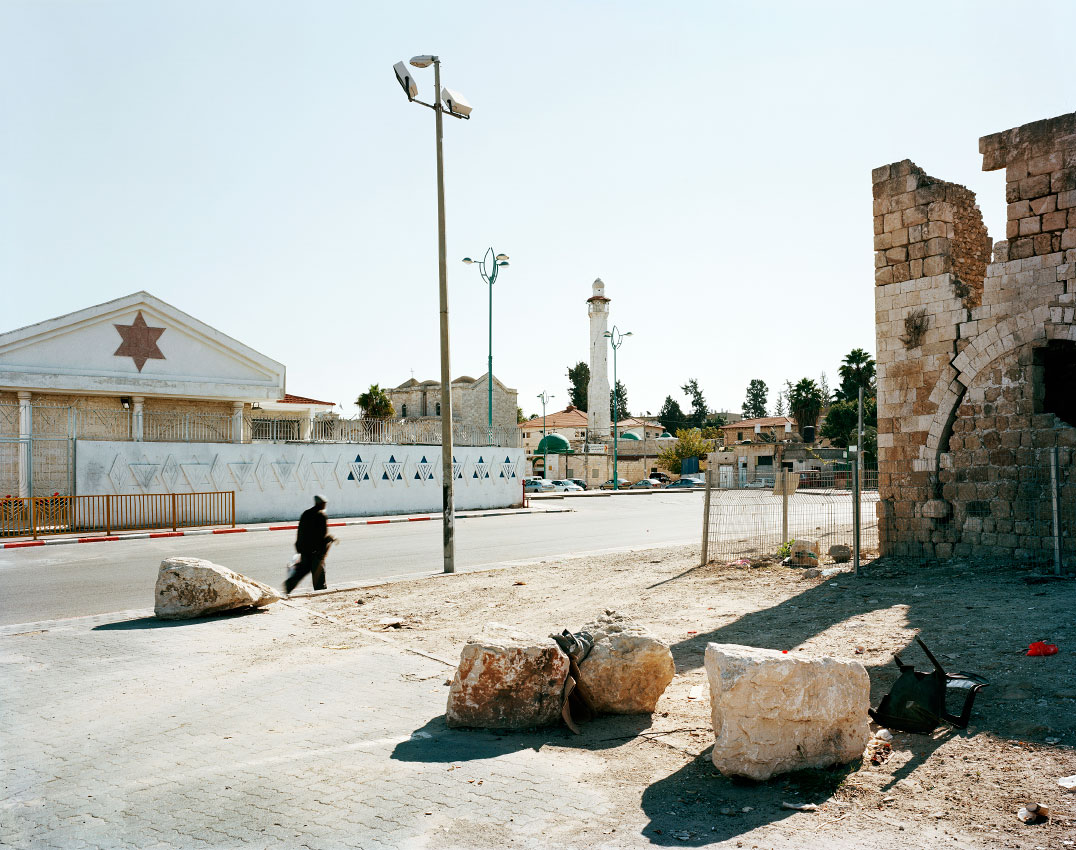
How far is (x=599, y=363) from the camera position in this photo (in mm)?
70938

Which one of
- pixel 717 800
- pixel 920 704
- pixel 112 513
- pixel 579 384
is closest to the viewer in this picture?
pixel 717 800

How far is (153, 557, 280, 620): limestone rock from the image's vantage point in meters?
9.16

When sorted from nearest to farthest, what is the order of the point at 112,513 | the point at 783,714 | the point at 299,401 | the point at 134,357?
the point at 783,714 < the point at 112,513 < the point at 134,357 < the point at 299,401

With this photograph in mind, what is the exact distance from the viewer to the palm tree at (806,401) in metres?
77.1

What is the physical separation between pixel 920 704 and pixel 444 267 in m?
11.0

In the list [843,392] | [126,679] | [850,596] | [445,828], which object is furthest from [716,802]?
[843,392]

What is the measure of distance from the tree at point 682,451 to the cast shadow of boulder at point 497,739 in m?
Result: 64.2

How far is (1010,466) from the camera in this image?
Result: 11383mm

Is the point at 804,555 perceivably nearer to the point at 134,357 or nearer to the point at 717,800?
the point at 717,800

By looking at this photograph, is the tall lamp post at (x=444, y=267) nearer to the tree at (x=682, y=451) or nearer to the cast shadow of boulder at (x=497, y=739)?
the cast shadow of boulder at (x=497, y=739)

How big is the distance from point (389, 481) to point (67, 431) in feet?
35.4

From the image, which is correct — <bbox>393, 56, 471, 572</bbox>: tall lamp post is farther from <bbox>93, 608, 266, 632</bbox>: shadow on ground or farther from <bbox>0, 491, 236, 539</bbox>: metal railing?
<bbox>0, 491, 236, 539</bbox>: metal railing

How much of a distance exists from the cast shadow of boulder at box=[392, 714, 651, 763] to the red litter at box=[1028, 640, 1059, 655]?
3.33 metres

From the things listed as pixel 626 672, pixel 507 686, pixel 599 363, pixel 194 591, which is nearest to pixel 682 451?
pixel 599 363
